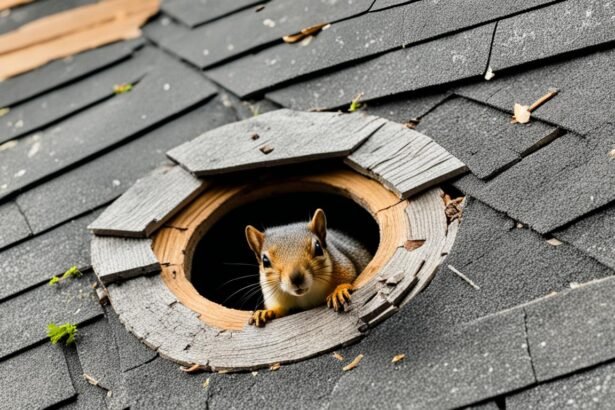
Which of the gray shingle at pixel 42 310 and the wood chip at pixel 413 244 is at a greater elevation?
the wood chip at pixel 413 244

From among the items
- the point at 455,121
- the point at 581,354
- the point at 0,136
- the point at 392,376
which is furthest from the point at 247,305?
the point at 581,354

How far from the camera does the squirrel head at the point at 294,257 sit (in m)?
2.74

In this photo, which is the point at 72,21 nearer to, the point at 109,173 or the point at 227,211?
the point at 109,173

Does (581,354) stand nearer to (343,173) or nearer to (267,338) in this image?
(267,338)

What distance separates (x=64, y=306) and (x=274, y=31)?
153cm

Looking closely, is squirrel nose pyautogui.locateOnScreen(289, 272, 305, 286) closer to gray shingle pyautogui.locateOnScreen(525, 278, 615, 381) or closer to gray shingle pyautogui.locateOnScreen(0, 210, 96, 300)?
gray shingle pyautogui.locateOnScreen(0, 210, 96, 300)

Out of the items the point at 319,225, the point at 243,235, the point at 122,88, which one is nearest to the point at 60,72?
the point at 122,88

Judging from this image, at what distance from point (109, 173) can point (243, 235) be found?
743 mm

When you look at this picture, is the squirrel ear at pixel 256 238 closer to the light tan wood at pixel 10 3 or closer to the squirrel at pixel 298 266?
the squirrel at pixel 298 266

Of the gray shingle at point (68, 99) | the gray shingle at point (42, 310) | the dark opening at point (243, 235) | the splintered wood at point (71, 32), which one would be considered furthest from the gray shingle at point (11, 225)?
the splintered wood at point (71, 32)

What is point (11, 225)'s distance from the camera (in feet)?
10.0

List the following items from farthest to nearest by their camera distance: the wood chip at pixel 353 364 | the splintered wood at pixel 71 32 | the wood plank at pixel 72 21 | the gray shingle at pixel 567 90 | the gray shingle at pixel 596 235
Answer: the wood plank at pixel 72 21 → the splintered wood at pixel 71 32 → the gray shingle at pixel 567 90 → the wood chip at pixel 353 364 → the gray shingle at pixel 596 235

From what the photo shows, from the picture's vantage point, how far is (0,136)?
364 cm

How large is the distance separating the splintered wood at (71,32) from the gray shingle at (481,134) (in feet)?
7.04
